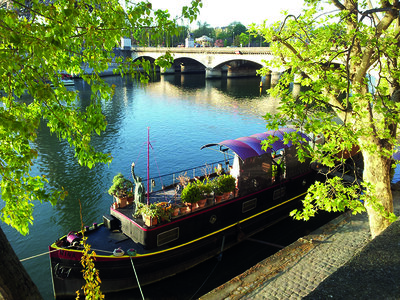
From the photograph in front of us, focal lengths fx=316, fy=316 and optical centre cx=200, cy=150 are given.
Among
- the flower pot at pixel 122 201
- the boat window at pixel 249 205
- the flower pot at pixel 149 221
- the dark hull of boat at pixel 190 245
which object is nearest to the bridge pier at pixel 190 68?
the dark hull of boat at pixel 190 245

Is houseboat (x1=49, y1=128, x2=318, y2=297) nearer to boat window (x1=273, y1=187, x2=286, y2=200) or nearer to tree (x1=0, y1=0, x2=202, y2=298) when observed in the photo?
boat window (x1=273, y1=187, x2=286, y2=200)

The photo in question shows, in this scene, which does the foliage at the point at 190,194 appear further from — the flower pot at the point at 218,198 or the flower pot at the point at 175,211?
the flower pot at the point at 218,198

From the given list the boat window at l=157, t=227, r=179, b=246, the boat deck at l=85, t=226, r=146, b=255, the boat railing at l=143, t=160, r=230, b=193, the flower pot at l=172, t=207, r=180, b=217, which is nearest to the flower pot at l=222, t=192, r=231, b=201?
the boat railing at l=143, t=160, r=230, b=193

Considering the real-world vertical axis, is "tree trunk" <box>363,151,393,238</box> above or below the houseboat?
above

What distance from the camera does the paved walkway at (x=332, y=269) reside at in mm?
2784

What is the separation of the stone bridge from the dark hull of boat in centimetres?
5295

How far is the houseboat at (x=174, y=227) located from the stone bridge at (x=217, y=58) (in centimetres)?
5337

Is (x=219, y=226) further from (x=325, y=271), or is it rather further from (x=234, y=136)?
(x=234, y=136)

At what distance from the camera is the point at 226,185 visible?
1334 cm

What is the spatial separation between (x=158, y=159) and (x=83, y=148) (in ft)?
68.6

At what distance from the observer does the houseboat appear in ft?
36.1

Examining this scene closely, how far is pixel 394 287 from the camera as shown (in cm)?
272

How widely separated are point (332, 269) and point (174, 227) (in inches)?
226

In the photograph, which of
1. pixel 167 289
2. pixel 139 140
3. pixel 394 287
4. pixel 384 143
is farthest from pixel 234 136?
pixel 394 287
